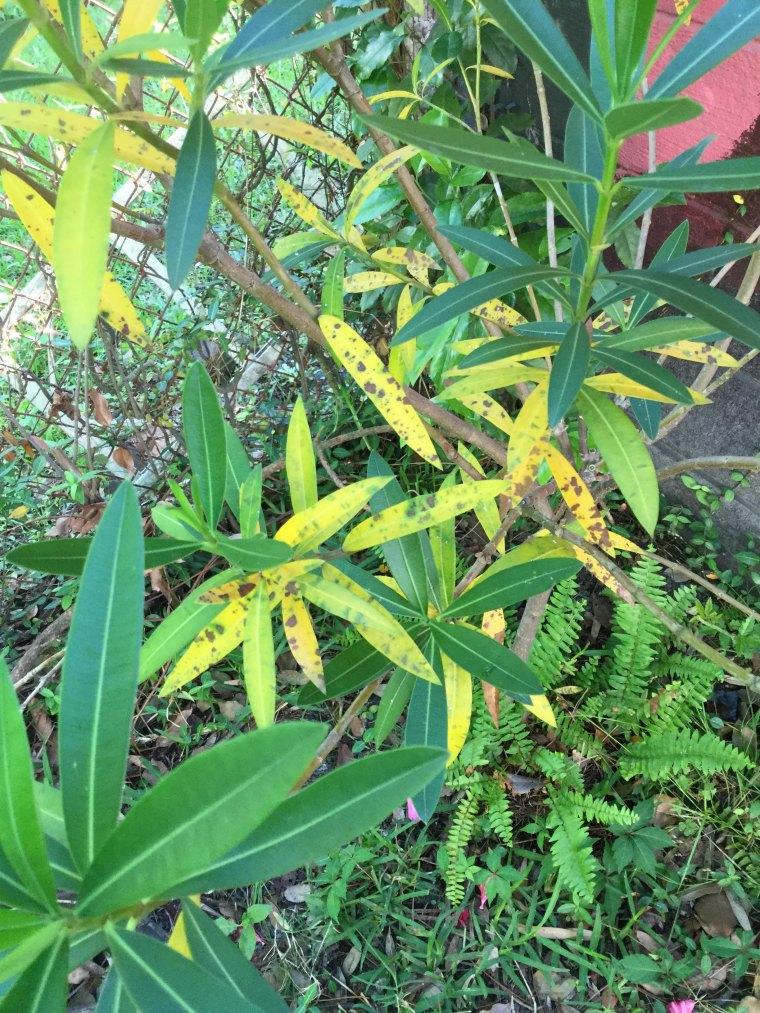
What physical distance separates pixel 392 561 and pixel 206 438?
30 cm

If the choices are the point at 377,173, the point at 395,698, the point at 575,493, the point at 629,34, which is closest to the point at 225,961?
the point at 395,698

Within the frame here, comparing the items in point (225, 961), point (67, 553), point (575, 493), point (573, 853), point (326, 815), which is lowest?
point (573, 853)

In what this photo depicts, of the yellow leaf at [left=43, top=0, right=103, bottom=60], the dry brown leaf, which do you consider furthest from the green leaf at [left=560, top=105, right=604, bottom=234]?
the dry brown leaf

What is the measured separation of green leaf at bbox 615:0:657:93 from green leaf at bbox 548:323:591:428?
217 mm

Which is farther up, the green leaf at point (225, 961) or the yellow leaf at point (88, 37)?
the yellow leaf at point (88, 37)

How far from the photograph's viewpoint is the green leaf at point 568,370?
2.10ft

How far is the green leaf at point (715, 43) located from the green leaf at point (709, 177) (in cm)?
7

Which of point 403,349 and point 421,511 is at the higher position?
point 403,349

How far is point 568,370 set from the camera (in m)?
0.67

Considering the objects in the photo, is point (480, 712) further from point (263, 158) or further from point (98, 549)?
point (263, 158)

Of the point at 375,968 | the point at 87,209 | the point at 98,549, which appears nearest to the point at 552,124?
the point at 87,209

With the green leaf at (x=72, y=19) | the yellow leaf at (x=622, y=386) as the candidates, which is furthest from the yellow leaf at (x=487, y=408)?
the green leaf at (x=72, y=19)

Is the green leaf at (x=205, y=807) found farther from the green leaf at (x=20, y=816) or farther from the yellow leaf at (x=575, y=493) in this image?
the yellow leaf at (x=575, y=493)

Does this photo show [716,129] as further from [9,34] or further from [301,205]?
[9,34]
